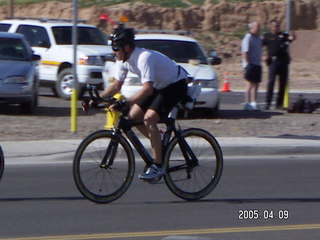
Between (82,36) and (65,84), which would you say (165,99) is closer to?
(65,84)

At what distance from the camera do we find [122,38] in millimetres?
8602

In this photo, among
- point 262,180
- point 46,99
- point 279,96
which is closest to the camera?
point 262,180

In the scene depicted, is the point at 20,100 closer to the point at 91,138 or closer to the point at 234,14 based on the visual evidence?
the point at 91,138

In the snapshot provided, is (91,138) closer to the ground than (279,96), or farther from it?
farther from it

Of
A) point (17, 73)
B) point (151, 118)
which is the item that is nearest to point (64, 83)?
point (17, 73)

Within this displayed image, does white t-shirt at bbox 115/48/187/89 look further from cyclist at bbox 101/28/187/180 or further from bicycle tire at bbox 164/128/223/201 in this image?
bicycle tire at bbox 164/128/223/201

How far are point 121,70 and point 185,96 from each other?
0.70 meters

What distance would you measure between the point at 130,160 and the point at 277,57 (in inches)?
397

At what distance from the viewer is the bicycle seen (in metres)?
8.65

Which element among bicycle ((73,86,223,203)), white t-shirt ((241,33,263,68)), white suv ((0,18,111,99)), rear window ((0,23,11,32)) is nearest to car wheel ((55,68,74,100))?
white suv ((0,18,111,99))

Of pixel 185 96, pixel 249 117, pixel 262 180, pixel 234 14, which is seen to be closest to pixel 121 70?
pixel 185 96

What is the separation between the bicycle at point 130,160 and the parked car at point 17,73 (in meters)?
8.23

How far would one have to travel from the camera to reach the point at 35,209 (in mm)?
8766

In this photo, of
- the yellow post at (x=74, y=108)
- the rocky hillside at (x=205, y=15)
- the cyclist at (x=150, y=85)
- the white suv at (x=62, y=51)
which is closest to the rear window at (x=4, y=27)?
the white suv at (x=62, y=51)
